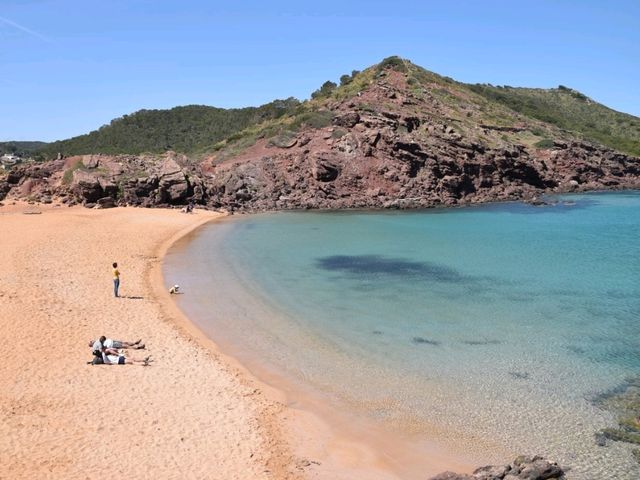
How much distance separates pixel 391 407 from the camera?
46.6 ft

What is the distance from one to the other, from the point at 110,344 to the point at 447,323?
12259 millimetres

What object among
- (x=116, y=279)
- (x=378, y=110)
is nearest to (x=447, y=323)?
(x=116, y=279)

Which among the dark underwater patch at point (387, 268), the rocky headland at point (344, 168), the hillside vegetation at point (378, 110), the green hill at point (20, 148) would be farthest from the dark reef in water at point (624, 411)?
the green hill at point (20, 148)

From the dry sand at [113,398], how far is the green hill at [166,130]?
264ft

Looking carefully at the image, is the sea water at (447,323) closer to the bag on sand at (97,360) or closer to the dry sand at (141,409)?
the dry sand at (141,409)

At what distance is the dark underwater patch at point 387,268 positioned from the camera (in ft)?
93.0

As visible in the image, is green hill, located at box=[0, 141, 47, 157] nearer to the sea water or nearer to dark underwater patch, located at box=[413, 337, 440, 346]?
the sea water

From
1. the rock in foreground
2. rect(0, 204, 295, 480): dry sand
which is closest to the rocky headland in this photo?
rect(0, 204, 295, 480): dry sand

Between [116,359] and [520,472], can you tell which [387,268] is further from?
[520,472]

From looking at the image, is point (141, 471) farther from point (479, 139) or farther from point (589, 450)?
point (479, 139)

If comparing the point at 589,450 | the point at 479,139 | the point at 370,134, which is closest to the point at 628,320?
the point at 589,450

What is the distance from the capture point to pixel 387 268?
30438mm

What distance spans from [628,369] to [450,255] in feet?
58.8

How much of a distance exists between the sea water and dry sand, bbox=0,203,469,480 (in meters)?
1.49
